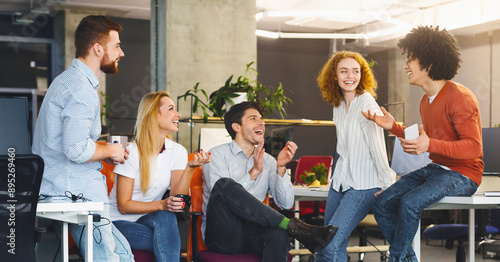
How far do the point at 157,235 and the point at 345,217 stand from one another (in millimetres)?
947

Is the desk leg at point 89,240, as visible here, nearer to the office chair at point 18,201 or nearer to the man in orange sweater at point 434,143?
the office chair at point 18,201

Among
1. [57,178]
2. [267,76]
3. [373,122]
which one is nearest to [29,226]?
[57,178]

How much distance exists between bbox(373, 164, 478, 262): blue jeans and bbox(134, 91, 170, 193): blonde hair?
48.0 inches

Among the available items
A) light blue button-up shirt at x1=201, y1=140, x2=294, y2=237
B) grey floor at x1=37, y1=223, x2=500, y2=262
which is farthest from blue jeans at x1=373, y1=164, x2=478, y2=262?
grey floor at x1=37, y1=223, x2=500, y2=262

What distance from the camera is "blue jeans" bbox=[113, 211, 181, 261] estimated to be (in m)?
2.98

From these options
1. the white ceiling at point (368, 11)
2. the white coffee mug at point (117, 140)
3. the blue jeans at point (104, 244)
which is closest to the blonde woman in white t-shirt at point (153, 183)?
the blue jeans at point (104, 244)

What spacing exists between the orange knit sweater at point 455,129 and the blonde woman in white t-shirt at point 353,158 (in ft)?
0.91

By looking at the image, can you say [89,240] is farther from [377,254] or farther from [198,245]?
[377,254]

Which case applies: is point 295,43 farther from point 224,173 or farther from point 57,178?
point 57,178

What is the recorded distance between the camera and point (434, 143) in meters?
2.63

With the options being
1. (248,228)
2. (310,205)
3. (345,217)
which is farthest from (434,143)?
(310,205)

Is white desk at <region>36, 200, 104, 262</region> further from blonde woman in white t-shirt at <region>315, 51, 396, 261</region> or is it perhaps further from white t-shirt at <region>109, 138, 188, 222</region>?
blonde woman in white t-shirt at <region>315, 51, 396, 261</region>

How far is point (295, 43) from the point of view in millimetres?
13562

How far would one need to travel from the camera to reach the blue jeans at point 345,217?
9.78 ft
